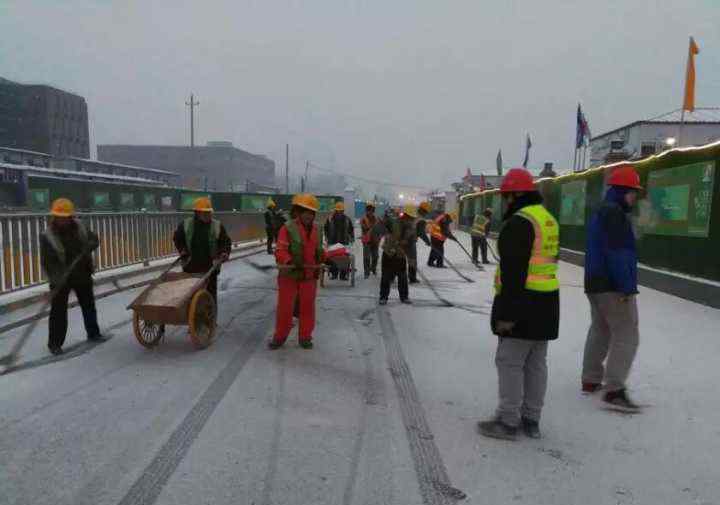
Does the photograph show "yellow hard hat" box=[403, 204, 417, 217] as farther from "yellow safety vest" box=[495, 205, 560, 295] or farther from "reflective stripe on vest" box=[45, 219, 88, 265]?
"yellow safety vest" box=[495, 205, 560, 295]

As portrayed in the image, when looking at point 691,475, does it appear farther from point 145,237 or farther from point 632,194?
point 145,237

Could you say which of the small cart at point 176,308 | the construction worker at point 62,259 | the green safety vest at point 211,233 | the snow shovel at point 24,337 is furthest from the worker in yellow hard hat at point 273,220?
the snow shovel at point 24,337

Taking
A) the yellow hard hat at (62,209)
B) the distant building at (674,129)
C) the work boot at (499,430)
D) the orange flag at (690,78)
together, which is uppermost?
the distant building at (674,129)

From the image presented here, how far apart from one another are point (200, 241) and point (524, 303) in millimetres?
4075

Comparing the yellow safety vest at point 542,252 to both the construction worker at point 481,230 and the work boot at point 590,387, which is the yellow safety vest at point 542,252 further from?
the construction worker at point 481,230

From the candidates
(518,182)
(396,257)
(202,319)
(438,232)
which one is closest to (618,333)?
(518,182)

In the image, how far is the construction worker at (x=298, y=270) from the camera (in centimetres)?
571

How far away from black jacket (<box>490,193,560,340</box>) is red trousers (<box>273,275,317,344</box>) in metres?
2.70

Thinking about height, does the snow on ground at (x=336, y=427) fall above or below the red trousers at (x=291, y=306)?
below

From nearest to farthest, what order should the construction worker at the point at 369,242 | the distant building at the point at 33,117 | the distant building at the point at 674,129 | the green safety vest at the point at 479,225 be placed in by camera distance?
1. the construction worker at the point at 369,242
2. the green safety vest at the point at 479,225
3. the distant building at the point at 674,129
4. the distant building at the point at 33,117

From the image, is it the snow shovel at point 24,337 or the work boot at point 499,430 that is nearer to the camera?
the work boot at point 499,430

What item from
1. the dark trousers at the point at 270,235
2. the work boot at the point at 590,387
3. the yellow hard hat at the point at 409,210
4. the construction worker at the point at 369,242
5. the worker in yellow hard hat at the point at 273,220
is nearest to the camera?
the work boot at the point at 590,387

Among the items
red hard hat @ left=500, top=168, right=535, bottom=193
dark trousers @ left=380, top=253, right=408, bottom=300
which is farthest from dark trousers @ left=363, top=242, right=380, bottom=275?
red hard hat @ left=500, top=168, right=535, bottom=193

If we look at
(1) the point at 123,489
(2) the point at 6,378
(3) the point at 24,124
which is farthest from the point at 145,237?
(3) the point at 24,124
